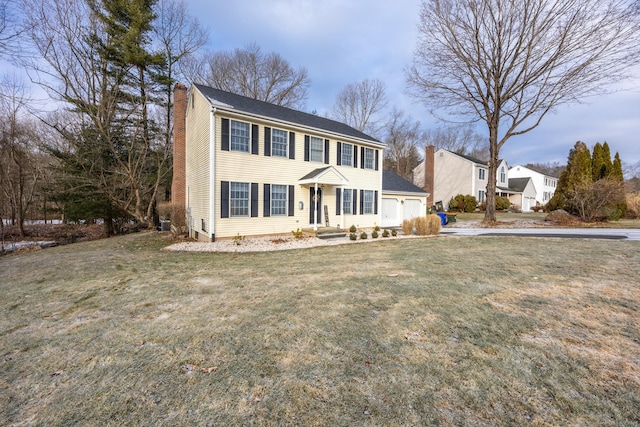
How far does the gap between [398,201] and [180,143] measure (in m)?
13.7

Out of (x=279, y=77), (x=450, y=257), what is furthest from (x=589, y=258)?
(x=279, y=77)

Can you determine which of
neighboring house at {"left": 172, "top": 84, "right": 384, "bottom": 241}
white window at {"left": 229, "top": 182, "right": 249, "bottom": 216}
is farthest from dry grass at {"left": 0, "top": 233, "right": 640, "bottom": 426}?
neighboring house at {"left": 172, "top": 84, "right": 384, "bottom": 241}

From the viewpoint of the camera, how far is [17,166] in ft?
61.3

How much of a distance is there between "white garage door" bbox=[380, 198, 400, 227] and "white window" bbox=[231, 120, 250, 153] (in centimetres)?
972

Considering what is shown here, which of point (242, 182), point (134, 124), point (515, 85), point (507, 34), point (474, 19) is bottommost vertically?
point (242, 182)

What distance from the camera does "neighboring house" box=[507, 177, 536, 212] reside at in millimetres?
36500

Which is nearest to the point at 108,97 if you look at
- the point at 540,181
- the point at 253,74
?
the point at 253,74

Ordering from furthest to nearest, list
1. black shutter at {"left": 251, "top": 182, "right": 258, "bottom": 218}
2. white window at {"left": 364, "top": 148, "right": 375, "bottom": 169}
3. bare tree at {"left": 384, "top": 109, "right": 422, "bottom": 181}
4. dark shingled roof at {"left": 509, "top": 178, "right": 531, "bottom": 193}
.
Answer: bare tree at {"left": 384, "top": 109, "right": 422, "bottom": 181}, dark shingled roof at {"left": 509, "top": 178, "right": 531, "bottom": 193}, white window at {"left": 364, "top": 148, "right": 375, "bottom": 169}, black shutter at {"left": 251, "top": 182, "right": 258, "bottom": 218}

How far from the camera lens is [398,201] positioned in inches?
754

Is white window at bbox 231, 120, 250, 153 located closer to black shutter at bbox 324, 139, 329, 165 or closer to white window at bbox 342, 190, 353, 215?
black shutter at bbox 324, 139, 329, 165

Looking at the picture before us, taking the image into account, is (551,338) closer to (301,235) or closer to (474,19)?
(301,235)

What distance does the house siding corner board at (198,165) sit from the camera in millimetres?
11844

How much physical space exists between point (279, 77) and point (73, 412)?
2957cm

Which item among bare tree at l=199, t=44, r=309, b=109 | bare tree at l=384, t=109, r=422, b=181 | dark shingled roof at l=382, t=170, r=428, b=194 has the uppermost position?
bare tree at l=199, t=44, r=309, b=109
